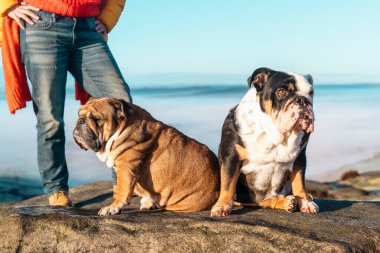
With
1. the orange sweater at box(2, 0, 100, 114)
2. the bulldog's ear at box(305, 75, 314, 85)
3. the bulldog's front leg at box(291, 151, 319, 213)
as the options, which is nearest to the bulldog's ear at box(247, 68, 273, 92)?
the bulldog's ear at box(305, 75, 314, 85)

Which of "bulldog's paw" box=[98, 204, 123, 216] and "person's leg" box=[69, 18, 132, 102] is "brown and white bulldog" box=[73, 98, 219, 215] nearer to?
"bulldog's paw" box=[98, 204, 123, 216]

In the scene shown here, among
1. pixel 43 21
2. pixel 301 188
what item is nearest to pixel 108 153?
pixel 301 188

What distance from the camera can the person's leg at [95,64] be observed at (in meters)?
7.00

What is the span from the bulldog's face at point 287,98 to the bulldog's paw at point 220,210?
2.98ft

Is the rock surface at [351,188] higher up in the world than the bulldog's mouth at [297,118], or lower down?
lower down

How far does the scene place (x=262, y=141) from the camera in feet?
18.4

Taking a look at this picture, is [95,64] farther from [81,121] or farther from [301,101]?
[301,101]

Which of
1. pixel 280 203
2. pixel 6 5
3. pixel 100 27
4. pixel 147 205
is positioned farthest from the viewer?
pixel 100 27

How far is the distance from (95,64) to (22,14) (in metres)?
1.01

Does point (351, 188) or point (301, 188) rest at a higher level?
point (301, 188)

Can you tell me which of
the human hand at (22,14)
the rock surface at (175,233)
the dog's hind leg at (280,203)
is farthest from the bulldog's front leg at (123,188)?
the human hand at (22,14)

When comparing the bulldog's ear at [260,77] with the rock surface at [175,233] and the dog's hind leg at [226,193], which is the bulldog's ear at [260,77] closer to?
the dog's hind leg at [226,193]

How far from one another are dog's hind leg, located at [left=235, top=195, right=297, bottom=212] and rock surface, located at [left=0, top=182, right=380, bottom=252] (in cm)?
27

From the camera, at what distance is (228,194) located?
568cm
